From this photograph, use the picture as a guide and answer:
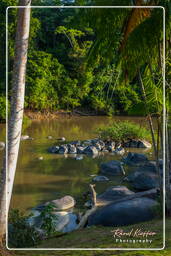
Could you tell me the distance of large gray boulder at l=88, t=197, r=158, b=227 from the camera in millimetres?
6777

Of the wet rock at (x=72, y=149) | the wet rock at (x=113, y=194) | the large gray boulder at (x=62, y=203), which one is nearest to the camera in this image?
the large gray boulder at (x=62, y=203)

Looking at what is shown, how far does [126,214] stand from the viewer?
6.93 metres

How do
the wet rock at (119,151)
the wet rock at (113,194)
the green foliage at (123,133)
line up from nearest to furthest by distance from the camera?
1. the wet rock at (113,194)
2. the wet rock at (119,151)
3. the green foliage at (123,133)

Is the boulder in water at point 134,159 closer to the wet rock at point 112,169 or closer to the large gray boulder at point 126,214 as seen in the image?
the wet rock at point 112,169

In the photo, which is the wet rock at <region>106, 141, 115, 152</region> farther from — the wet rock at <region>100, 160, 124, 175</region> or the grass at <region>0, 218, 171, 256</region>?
Result: the grass at <region>0, 218, 171, 256</region>

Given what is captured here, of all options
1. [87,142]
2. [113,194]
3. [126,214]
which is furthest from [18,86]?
[87,142]

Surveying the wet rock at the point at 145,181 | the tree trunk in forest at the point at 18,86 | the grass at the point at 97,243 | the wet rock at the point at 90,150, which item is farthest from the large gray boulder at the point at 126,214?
the wet rock at the point at 90,150

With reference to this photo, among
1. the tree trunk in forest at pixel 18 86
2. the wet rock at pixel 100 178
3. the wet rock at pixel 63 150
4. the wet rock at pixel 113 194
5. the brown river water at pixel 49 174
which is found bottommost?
the brown river water at pixel 49 174

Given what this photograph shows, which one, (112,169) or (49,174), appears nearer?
(49,174)

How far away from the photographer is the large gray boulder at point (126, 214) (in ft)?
22.2

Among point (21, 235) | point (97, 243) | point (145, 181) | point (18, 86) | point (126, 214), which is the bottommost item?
point (145, 181)

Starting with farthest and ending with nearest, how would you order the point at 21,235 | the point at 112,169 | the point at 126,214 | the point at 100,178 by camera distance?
the point at 112,169, the point at 100,178, the point at 126,214, the point at 21,235

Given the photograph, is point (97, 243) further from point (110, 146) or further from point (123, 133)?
point (123, 133)

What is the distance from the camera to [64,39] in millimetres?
28062
